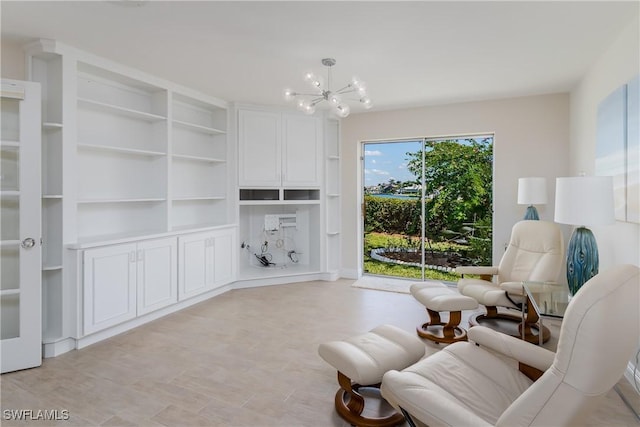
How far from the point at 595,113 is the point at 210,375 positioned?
13.2 feet

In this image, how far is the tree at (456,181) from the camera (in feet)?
16.6

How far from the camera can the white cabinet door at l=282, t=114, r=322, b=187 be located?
5281 millimetres

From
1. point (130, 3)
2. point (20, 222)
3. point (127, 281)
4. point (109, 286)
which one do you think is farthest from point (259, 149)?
point (20, 222)

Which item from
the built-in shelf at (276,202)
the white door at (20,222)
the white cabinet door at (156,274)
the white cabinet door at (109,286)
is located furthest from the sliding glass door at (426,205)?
the white door at (20,222)

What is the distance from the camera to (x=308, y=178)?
543 centimetres

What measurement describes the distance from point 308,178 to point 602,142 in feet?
11.3

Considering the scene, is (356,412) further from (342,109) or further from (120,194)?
(120,194)

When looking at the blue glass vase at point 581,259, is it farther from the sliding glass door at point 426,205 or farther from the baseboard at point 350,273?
the baseboard at point 350,273

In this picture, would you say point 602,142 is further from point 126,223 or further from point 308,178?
point 126,223

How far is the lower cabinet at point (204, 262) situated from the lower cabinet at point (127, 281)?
14cm

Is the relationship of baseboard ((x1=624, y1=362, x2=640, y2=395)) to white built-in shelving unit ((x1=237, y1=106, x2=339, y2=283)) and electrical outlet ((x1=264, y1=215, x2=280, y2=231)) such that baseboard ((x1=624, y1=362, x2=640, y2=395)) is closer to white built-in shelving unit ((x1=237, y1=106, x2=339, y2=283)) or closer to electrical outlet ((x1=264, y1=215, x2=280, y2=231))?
white built-in shelving unit ((x1=237, y1=106, x2=339, y2=283))

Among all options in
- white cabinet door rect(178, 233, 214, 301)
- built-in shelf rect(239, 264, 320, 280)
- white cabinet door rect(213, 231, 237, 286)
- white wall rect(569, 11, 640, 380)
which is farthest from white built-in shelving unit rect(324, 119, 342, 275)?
white wall rect(569, 11, 640, 380)

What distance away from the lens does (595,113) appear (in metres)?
3.42

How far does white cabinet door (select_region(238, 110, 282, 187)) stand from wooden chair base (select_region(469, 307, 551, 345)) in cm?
308
